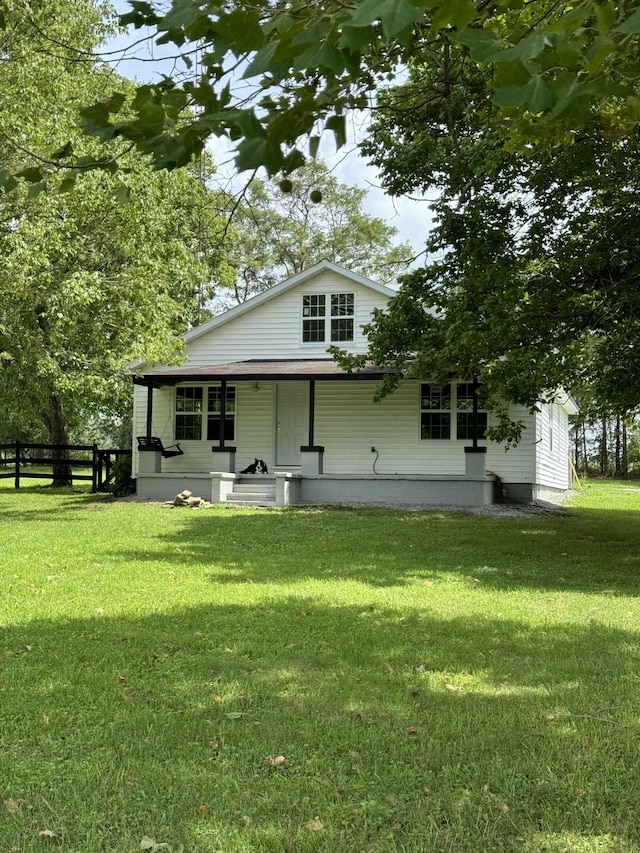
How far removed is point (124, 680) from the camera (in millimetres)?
4215

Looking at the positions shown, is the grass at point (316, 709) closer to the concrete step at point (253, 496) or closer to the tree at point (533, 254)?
the tree at point (533, 254)

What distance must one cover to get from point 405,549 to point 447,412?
8444mm

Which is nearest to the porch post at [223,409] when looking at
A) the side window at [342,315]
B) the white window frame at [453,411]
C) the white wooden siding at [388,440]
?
the white wooden siding at [388,440]

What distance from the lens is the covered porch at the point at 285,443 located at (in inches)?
659

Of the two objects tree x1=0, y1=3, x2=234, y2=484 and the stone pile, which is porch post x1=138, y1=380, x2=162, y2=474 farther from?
the stone pile

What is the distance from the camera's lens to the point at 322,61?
200cm

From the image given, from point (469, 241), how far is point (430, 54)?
579 cm

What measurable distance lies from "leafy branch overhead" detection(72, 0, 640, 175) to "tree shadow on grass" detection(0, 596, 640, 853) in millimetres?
2399

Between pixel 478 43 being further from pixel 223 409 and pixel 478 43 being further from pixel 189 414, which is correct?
pixel 189 414

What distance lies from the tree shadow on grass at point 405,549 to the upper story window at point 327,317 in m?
6.07

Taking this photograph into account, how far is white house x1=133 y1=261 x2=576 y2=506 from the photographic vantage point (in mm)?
16938

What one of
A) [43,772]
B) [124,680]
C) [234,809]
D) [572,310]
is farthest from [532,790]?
[572,310]

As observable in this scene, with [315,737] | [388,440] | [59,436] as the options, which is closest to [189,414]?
[388,440]

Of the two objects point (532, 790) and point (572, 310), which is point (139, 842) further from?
point (572, 310)
